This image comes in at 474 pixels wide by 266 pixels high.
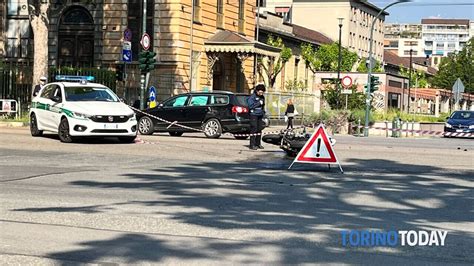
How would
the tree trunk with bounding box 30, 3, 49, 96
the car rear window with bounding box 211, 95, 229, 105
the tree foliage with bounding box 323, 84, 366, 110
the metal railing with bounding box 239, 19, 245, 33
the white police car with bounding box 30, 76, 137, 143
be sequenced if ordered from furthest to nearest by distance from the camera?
the metal railing with bounding box 239, 19, 245, 33, the tree foliage with bounding box 323, 84, 366, 110, the tree trunk with bounding box 30, 3, 49, 96, the car rear window with bounding box 211, 95, 229, 105, the white police car with bounding box 30, 76, 137, 143

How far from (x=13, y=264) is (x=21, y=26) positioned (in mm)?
41314

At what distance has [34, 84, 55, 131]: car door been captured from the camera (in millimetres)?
20578

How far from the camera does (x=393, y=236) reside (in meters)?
7.61

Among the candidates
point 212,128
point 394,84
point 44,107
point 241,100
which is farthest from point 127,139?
point 394,84

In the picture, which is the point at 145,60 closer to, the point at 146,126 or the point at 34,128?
the point at 146,126

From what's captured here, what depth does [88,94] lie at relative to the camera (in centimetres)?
2033

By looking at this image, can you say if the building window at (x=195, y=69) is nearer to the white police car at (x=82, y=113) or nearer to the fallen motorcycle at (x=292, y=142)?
the white police car at (x=82, y=113)

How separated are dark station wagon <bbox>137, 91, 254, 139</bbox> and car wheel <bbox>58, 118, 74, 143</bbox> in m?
5.67

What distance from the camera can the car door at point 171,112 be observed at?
24.7 meters

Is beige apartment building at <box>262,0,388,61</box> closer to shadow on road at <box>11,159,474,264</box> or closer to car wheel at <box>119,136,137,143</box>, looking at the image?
car wheel at <box>119,136,137,143</box>

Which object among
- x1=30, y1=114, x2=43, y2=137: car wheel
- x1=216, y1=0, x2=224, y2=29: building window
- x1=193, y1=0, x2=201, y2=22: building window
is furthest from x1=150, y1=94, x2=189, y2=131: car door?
x1=216, y1=0, x2=224, y2=29: building window

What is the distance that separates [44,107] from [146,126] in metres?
5.24

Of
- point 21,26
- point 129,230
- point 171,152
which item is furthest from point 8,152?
point 21,26

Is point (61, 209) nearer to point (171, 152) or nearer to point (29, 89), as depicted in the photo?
point (171, 152)
